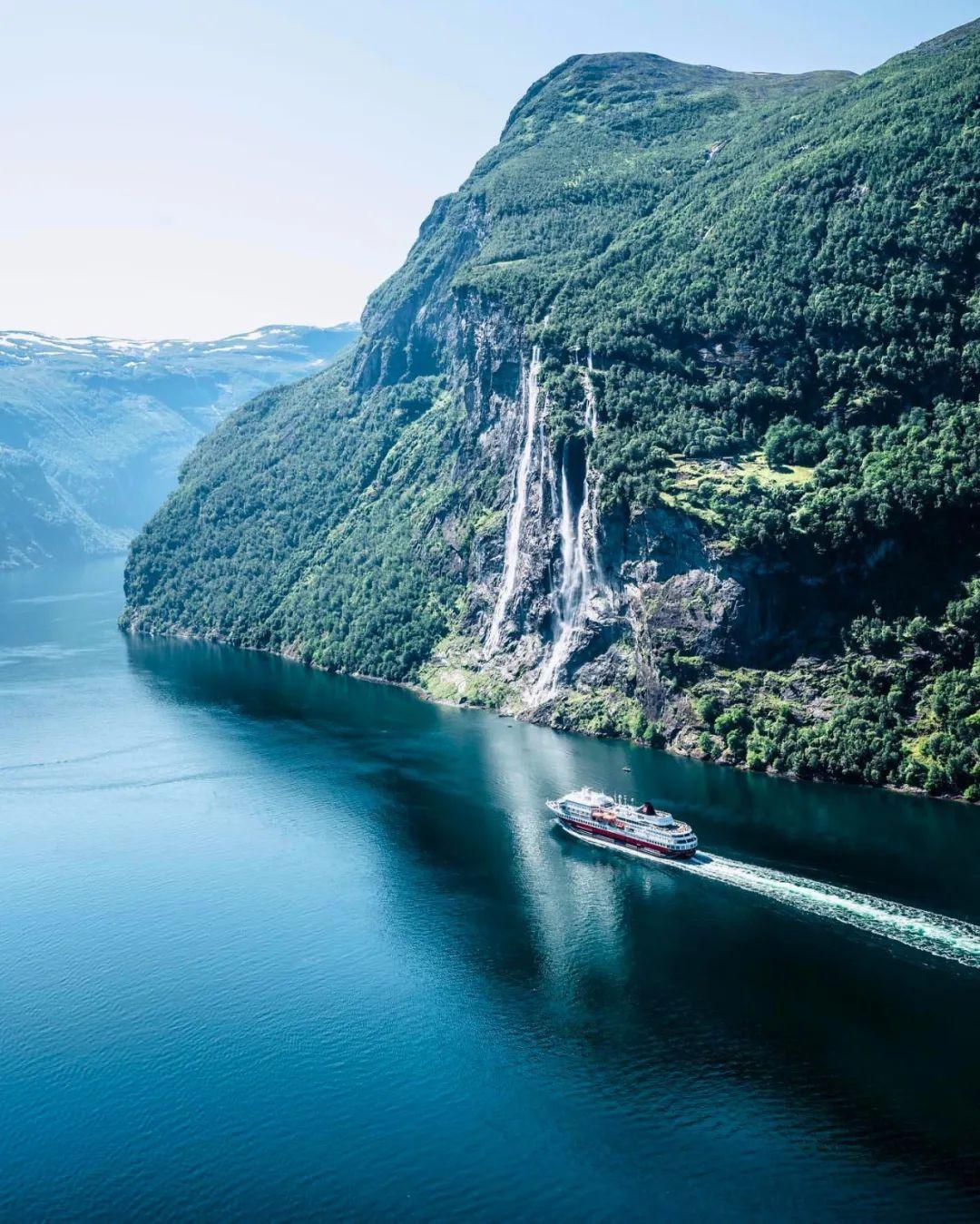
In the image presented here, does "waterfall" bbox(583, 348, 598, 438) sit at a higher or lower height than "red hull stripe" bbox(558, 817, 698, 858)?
higher

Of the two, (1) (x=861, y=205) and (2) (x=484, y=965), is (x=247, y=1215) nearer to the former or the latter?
(2) (x=484, y=965)

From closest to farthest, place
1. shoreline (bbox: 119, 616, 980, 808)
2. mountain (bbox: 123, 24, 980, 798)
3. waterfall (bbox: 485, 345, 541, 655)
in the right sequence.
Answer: shoreline (bbox: 119, 616, 980, 808) < mountain (bbox: 123, 24, 980, 798) < waterfall (bbox: 485, 345, 541, 655)

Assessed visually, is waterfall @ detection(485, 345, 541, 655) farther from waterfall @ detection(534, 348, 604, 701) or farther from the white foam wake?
the white foam wake

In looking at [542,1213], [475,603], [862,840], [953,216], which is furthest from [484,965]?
[953,216]

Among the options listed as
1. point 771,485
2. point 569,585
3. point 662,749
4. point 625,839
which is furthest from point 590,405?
point 625,839

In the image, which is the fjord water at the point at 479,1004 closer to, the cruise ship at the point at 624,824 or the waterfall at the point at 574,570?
the cruise ship at the point at 624,824

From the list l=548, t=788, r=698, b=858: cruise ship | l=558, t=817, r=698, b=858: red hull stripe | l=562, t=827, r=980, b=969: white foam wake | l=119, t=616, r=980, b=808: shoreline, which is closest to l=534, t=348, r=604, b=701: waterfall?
l=119, t=616, r=980, b=808: shoreline

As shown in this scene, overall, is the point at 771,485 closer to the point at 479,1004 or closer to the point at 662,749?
the point at 662,749
